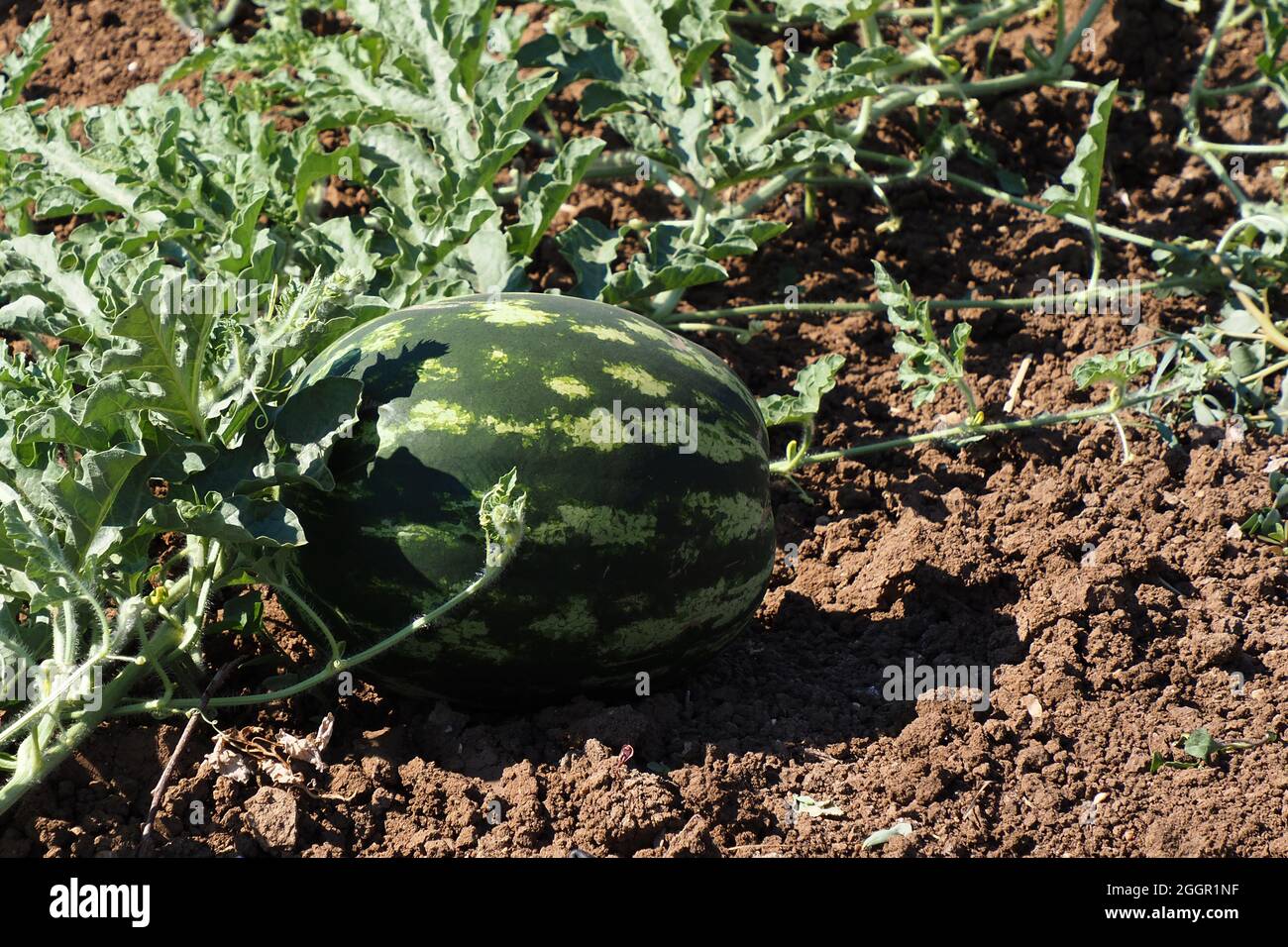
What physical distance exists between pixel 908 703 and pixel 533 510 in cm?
97

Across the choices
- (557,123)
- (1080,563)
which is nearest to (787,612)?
(1080,563)

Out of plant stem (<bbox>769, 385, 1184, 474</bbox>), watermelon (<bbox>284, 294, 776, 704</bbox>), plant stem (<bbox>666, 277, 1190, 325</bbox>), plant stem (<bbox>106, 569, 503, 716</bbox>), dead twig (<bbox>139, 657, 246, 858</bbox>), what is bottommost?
dead twig (<bbox>139, 657, 246, 858</bbox>)

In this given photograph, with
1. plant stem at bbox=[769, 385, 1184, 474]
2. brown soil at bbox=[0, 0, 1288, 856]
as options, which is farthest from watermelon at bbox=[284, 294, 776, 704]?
plant stem at bbox=[769, 385, 1184, 474]

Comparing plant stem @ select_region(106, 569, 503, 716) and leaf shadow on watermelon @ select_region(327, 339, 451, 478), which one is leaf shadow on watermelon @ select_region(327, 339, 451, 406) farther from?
plant stem @ select_region(106, 569, 503, 716)

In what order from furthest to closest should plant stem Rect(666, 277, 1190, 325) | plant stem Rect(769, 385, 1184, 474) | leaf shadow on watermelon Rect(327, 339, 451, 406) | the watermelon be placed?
plant stem Rect(666, 277, 1190, 325) → plant stem Rect(769, 385, 1184, 474) → leaf shadow on watermelon Rect(327, 339, 451, 406) → the watermelon

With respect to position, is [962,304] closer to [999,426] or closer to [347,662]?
[999,426]

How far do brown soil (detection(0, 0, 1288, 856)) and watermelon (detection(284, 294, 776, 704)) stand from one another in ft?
0.61

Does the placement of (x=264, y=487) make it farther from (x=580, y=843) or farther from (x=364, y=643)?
(x=580, y=843)

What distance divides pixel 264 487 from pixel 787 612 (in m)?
1.36

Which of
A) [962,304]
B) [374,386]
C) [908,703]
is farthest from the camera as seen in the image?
[962,304]

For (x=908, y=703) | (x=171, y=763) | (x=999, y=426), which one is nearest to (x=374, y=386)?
(x=171, y=763)

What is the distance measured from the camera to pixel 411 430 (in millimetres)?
2869

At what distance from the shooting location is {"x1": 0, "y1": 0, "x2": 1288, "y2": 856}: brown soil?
9.00ft

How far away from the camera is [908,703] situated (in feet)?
10.3
